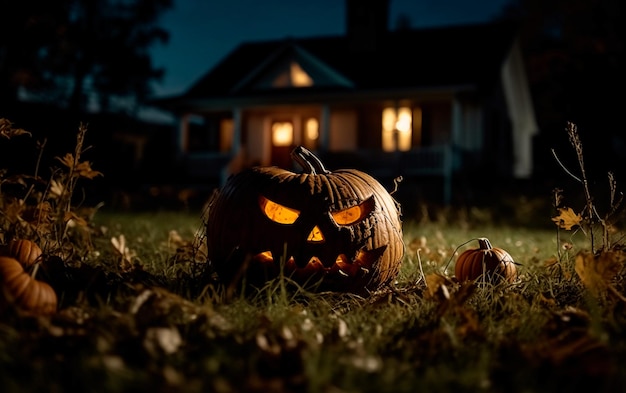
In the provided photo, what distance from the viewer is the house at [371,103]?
17.2 m

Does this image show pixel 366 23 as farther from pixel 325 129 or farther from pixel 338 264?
pixel 338 264

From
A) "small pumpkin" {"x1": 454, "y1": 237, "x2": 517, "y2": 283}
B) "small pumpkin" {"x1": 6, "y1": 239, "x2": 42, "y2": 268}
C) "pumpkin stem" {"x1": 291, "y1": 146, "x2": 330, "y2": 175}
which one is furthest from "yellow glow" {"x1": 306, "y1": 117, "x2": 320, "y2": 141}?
"small pumpkin" {"x1": 6, "y1": 239, "x2": 42, "y2": 268}

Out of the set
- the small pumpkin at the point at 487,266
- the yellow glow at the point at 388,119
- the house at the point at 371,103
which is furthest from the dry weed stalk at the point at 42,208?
the yellow glow at the point at 388,119

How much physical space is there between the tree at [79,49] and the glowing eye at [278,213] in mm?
18373

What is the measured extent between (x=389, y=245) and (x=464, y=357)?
1254 millimetres

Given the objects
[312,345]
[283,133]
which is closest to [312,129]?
[283,133]

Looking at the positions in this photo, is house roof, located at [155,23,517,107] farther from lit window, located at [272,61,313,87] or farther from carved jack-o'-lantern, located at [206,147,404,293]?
carved jack-o'-lantern, located at [206,147,404,293]

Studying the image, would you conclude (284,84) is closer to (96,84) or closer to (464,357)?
(96,84)

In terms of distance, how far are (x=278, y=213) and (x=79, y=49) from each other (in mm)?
23920

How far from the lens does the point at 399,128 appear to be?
60.7 ft

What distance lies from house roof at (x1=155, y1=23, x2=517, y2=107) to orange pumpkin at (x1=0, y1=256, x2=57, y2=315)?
604 inches

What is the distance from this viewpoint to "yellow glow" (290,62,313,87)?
753 inches

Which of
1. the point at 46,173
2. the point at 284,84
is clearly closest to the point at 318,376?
the point at 46,173

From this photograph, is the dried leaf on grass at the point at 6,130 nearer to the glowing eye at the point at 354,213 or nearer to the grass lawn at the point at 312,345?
the grass lawn at the point at 312,345
